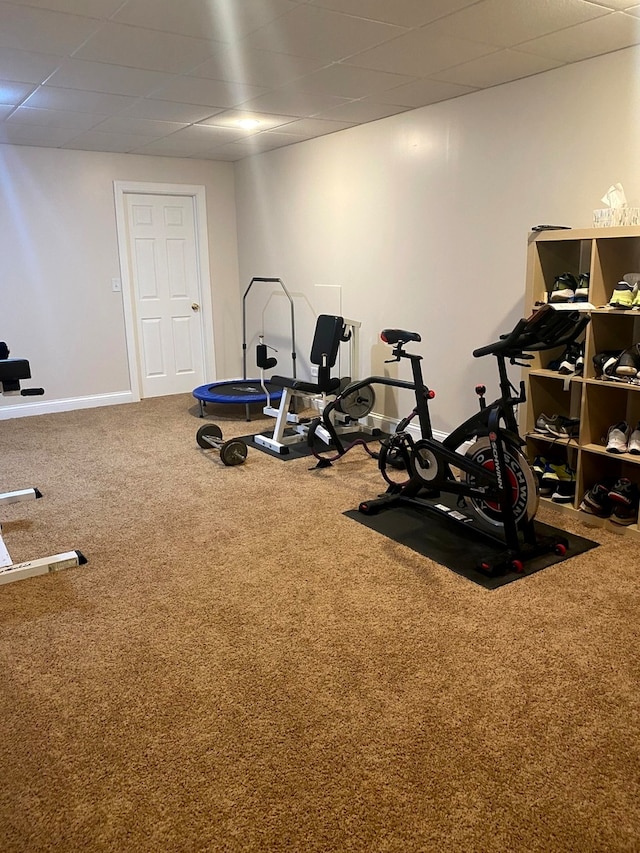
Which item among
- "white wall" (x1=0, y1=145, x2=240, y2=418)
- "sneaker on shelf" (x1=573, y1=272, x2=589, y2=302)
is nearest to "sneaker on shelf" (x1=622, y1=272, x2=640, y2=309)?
"sneaker on shelf" (x1=573, y1=272, x2=589, y2=302)

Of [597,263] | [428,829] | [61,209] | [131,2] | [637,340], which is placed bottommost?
[428,829]

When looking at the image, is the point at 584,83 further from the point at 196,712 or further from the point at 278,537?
the point at 196,712

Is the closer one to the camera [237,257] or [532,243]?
[532,243]

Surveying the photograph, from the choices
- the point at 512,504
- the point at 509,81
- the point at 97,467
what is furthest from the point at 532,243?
the point at 97,467

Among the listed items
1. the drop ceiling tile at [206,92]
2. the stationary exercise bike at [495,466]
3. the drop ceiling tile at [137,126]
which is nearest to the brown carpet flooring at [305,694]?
the stationary exercise bike at [495,466]

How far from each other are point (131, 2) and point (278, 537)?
2459 mm

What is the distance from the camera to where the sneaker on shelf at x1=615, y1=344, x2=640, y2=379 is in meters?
3.16

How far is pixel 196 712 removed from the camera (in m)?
2.08

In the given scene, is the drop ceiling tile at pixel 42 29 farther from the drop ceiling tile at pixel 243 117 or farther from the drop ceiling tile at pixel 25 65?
the drop ceiling tile at pixel 243 117

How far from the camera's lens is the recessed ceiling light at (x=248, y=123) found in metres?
4.79

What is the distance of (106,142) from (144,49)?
2705mm

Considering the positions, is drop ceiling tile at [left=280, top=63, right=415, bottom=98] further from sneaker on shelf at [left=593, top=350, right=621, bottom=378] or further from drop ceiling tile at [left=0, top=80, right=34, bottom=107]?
sneaker on shelf at [left=593, top=350, right=621, bottom=378]

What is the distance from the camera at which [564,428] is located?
11.7ft

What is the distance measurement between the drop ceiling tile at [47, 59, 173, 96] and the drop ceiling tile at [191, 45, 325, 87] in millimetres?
287
